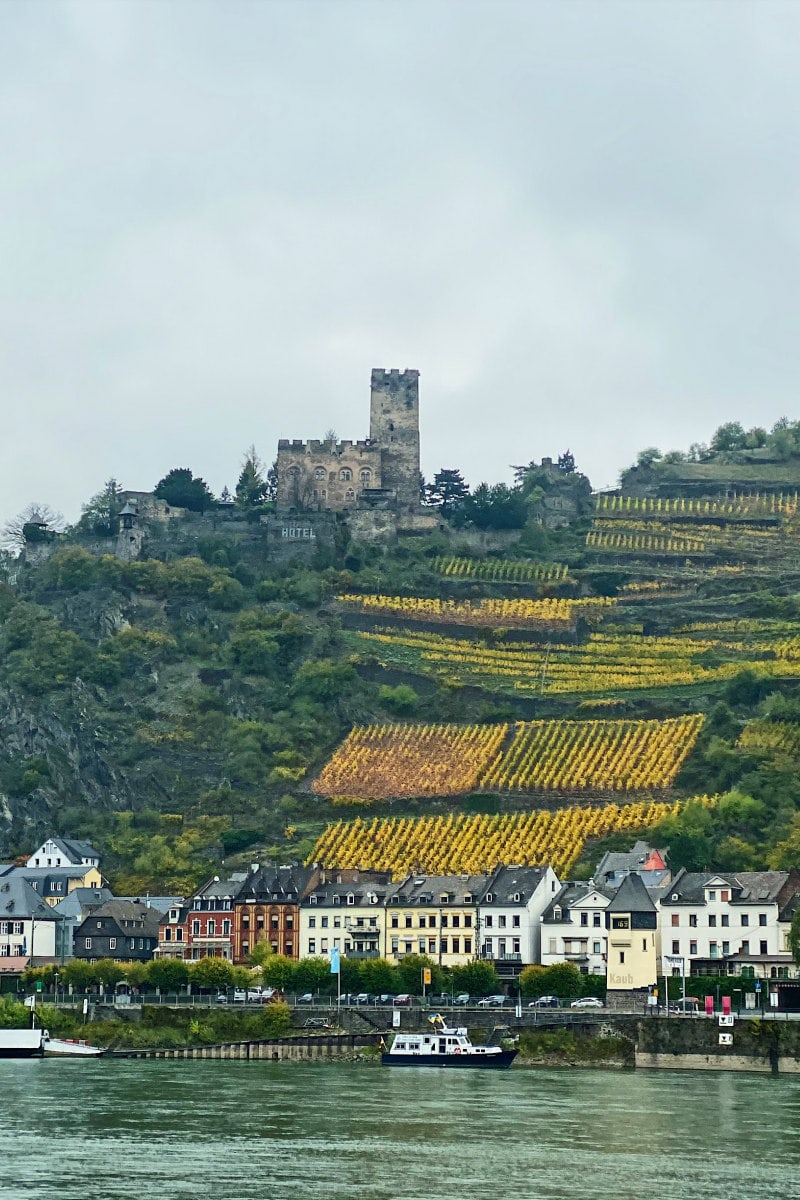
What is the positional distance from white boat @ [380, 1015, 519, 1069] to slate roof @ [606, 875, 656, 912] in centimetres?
1098

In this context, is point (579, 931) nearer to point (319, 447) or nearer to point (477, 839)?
point (477, 839)

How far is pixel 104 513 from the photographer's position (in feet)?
550

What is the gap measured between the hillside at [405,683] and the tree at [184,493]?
3.68 metres

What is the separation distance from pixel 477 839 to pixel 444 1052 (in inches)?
1220

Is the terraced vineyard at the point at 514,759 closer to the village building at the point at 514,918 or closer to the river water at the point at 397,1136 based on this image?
the village building at the point at 514,918

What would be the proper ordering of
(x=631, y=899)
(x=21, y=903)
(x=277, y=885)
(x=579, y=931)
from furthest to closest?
(x=21, y=903) < (x=277, y=885) < (x=579, y=931) < (x=631, y=899)

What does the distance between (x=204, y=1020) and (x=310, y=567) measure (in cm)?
6956

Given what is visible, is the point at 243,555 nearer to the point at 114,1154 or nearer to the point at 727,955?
the point at 727,955

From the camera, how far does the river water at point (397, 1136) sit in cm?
5262

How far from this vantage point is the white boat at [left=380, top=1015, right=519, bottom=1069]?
83.6 m

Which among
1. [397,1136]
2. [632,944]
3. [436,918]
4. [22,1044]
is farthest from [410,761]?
[397,1136]

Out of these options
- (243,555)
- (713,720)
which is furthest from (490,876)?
(243,555)

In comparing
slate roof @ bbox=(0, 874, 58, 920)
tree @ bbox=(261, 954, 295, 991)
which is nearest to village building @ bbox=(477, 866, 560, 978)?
tree @ bbox=(261, 954, 295, 991)

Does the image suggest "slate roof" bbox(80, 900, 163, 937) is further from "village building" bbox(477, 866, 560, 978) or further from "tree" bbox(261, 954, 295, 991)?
"village building" bbox(477, 866, 560, 978)
